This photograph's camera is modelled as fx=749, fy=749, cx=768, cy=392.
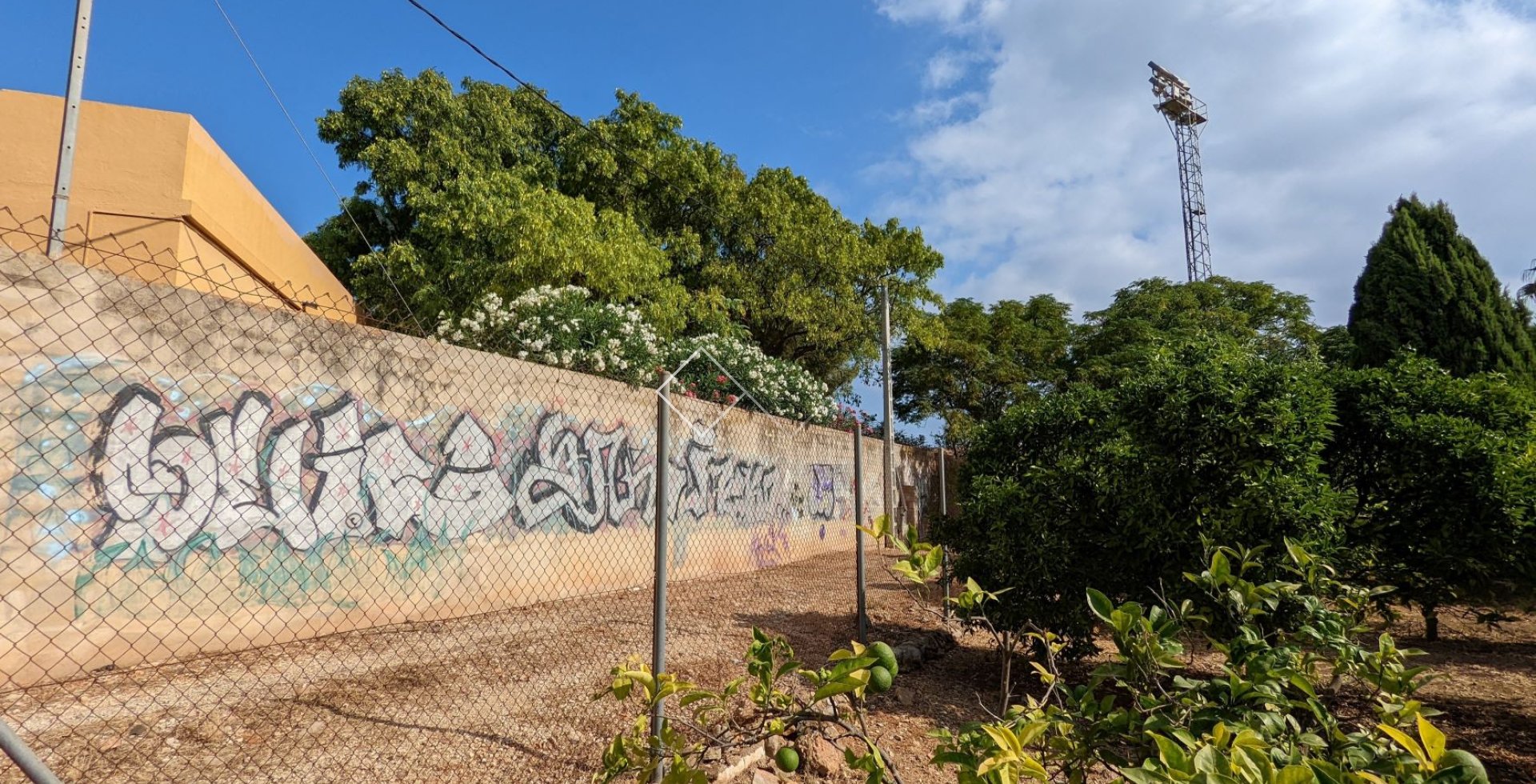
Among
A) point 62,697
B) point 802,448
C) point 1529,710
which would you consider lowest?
point 1529,710

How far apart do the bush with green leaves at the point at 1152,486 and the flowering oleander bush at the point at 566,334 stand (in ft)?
14.6

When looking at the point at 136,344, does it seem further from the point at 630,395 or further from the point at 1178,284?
the point at 1178,284

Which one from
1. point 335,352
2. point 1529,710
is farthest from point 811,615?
point 1529,710

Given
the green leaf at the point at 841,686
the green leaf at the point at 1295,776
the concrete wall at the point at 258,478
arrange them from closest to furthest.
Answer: the green leaf at the point at 1295,776, the green leaf at the point at 841,686, the concrete wall at the point at 258,478

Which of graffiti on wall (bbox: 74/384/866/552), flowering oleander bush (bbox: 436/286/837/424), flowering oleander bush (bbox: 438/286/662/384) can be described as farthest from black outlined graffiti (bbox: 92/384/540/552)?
flowering oleander bush (bbox: 438/286/662/384)

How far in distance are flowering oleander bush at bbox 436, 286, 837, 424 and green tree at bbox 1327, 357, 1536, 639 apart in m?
5.43

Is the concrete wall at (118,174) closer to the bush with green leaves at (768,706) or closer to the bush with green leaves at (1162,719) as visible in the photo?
the bush with green leaves at (768,706)

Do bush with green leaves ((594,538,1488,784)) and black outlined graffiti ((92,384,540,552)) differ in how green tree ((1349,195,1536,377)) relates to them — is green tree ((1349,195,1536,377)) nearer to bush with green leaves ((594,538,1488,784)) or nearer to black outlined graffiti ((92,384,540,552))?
bush with green leaves ((594,538,1488,784))

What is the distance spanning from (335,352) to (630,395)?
3068mm

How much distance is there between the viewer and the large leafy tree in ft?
43.8

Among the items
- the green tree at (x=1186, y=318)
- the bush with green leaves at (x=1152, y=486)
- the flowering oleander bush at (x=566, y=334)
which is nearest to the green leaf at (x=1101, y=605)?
the bush with green leaves at (x=1152, y=486)

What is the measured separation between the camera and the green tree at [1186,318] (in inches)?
730

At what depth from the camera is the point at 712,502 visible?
8.68 meters

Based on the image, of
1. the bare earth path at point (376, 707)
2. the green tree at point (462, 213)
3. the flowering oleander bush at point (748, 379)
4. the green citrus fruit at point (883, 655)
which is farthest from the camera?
the green tree at point (462, 213)
